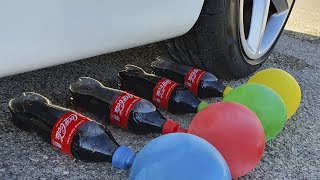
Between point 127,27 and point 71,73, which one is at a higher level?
point 127,27

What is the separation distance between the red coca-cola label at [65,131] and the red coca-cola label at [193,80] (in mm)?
659

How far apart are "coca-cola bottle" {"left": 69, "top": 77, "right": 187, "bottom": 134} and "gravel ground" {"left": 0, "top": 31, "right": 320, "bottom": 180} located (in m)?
0.05

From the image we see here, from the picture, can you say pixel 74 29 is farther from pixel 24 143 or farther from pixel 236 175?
pixel 236 175

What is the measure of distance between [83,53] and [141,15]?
0.79 ft

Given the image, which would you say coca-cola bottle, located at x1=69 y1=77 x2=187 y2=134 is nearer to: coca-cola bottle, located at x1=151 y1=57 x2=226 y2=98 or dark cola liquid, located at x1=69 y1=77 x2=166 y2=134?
dark cola liquid, located at x1=69 y1=77 x2=166 y2=134

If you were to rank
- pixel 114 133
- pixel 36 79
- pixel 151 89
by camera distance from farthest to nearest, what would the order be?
pixel 36 79 → pixel 151 89 → pixel 114 133

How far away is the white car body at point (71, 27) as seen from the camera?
1284mm

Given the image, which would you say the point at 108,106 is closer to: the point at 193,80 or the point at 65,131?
the point at 65,131

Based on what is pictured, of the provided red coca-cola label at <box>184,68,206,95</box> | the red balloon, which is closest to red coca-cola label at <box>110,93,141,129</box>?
the red balloon

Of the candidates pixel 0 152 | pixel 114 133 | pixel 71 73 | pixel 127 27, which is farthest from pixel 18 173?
pixel 71 73

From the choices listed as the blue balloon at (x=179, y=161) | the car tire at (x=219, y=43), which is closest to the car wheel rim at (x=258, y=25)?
the car tire at (x=219, y=43)

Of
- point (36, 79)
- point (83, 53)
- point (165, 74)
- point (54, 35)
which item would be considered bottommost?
point (165, 74)

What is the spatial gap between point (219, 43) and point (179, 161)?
3.30 feet

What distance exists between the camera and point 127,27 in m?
1.60
